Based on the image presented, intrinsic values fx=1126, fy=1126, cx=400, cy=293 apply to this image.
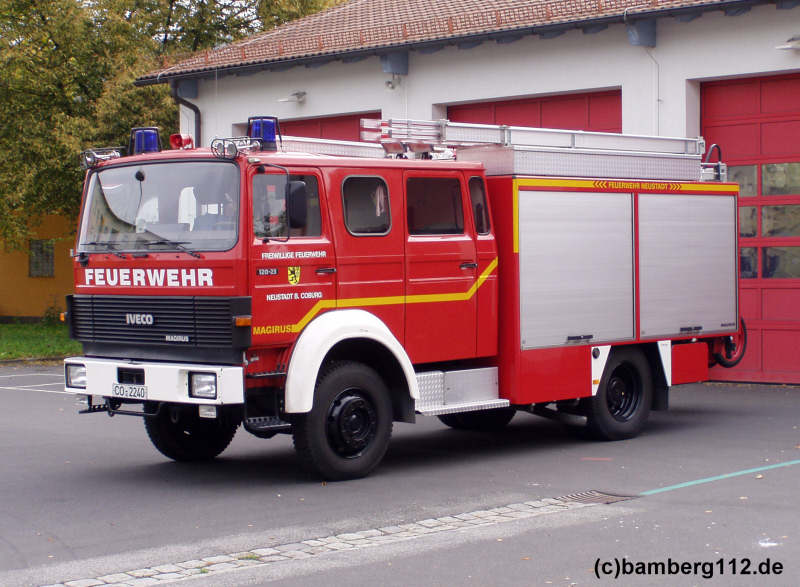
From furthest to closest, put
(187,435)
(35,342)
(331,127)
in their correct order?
(35,342) < (331,127) < (187,435)

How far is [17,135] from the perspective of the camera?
27.1 m

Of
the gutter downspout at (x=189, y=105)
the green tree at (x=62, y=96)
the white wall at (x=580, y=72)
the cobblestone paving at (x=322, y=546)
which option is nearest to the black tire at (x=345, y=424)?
the cobblestone paving at (x=322, y=546)

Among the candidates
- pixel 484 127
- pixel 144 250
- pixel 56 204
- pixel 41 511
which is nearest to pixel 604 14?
pixel 484 127

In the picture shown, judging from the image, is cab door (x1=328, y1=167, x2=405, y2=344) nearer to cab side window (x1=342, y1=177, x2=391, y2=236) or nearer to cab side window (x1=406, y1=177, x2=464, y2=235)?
cab side window (x1=342, y1=177, x2=391, y2=236)

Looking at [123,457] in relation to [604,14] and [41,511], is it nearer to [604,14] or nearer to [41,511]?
[41,511]

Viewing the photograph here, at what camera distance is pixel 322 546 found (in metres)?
6.63

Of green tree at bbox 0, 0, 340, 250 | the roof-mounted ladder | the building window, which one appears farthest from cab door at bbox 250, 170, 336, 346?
the building window

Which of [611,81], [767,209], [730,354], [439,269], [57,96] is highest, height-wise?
[57,96]

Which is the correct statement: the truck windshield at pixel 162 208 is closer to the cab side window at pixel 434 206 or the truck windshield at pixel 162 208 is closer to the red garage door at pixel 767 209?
the cab side window at pixel 434 206

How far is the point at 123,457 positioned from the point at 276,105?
39.0 ft

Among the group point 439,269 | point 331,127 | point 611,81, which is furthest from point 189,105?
point 439,269

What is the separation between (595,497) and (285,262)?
2851mm

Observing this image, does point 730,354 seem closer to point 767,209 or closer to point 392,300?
point 767,209

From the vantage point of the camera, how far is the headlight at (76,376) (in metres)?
8.98
